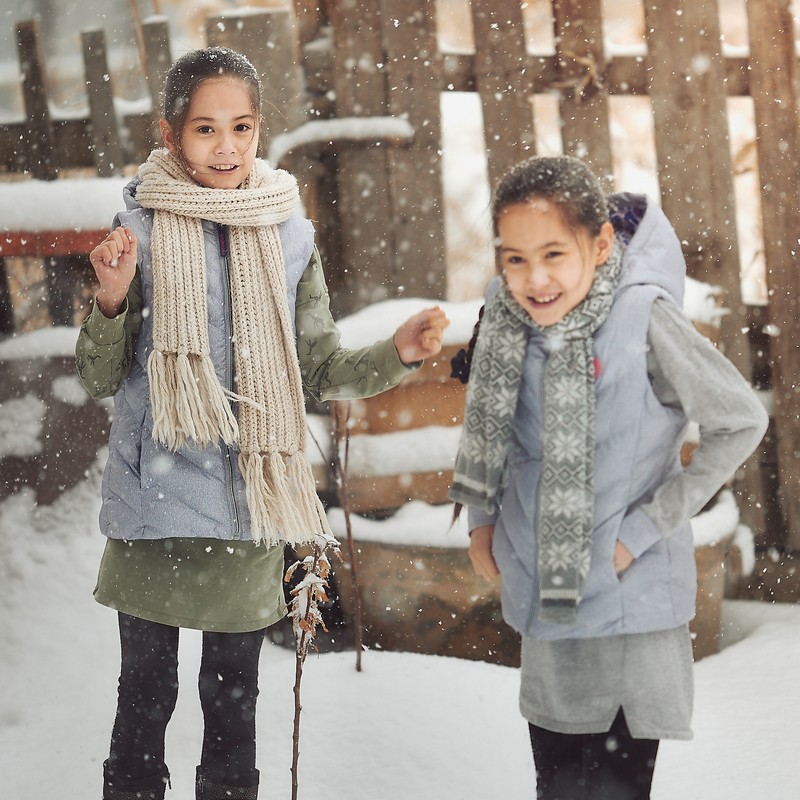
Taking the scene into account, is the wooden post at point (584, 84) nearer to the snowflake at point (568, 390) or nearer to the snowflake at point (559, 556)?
the snowflake at point (568, 390)

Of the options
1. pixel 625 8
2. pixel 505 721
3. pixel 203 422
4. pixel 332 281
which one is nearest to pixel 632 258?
pixel 203 422

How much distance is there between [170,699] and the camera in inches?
74.5

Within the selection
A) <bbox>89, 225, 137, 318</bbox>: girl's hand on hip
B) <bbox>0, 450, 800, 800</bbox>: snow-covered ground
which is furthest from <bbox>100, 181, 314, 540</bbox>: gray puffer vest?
<bbox>0, 450, 800, 800</bbox>: snow-covered ground

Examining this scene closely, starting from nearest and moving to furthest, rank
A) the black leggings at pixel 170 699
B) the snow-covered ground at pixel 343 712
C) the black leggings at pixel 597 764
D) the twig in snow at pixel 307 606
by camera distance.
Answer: the black leggings at pixel 597 764 < the black leggings at pixel 170 699 < the twig in snow at pixel 307 606 < the snow-covered ground at pixel 343 712

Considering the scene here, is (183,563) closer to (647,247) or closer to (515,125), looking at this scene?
(647,247)

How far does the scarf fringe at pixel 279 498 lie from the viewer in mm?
1822

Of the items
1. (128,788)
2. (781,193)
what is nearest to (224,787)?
(128,788)

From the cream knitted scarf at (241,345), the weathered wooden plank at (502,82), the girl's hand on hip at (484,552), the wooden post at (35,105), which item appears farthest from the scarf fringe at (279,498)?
the wooden post at (35,105)

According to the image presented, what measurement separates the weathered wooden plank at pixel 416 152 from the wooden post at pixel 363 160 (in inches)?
1.5

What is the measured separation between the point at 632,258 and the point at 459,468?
483mm

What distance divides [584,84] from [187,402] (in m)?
2.29

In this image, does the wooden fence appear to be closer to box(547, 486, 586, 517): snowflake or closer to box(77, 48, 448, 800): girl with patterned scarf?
box(77, 48, 448, 800): girl with patterned scarf

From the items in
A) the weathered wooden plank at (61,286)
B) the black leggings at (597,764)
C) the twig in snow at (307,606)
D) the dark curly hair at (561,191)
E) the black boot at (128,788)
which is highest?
the dark curly hair at (561,191)

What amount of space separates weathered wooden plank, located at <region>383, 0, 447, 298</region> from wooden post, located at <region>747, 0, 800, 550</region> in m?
1.22
